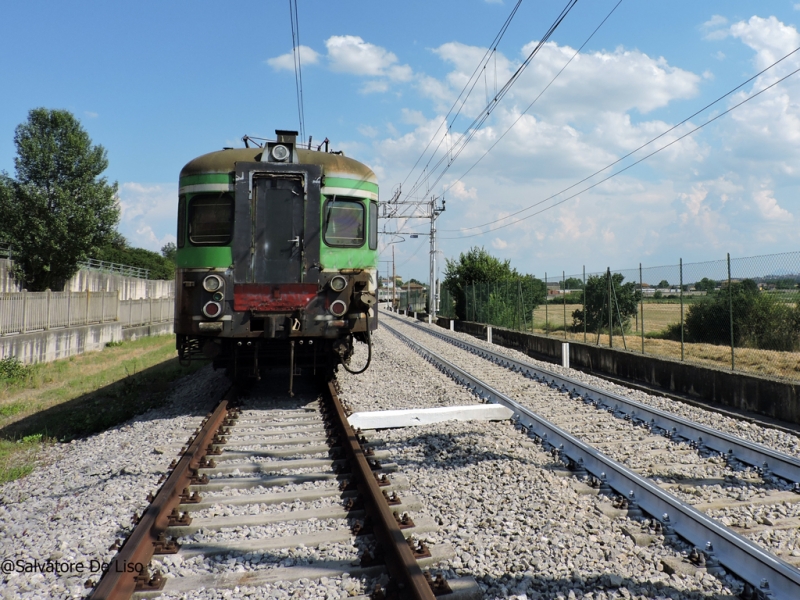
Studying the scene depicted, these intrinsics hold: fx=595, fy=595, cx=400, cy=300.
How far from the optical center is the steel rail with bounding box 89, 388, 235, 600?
10.3 ft

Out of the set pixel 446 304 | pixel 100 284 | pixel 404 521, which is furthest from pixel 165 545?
pixel 446 304

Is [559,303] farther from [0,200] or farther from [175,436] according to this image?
[0,200]

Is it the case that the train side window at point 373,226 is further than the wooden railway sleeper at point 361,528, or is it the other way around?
the train side window at point 373,226

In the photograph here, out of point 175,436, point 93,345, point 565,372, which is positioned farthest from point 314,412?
point 93,345

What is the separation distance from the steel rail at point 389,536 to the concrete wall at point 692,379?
22.3 feet

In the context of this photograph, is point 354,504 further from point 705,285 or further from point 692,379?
point 705,285

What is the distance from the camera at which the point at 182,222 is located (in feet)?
26.8

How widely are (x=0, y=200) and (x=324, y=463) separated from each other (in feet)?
93.3

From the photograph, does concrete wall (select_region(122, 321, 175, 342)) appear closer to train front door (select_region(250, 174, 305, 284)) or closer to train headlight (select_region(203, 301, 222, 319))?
train headlight (select_region(203, 301, 222, 319))

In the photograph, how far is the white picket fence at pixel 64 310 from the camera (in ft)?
55.0

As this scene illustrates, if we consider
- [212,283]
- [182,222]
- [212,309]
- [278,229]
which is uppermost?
[182,222]

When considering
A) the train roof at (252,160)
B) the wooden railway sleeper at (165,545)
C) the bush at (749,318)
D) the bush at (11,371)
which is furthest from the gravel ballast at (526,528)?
the bush at (11,371)

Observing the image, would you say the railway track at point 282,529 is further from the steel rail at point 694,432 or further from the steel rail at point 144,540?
the steel rail at point 694,432

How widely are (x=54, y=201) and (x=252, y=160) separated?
960 inches
